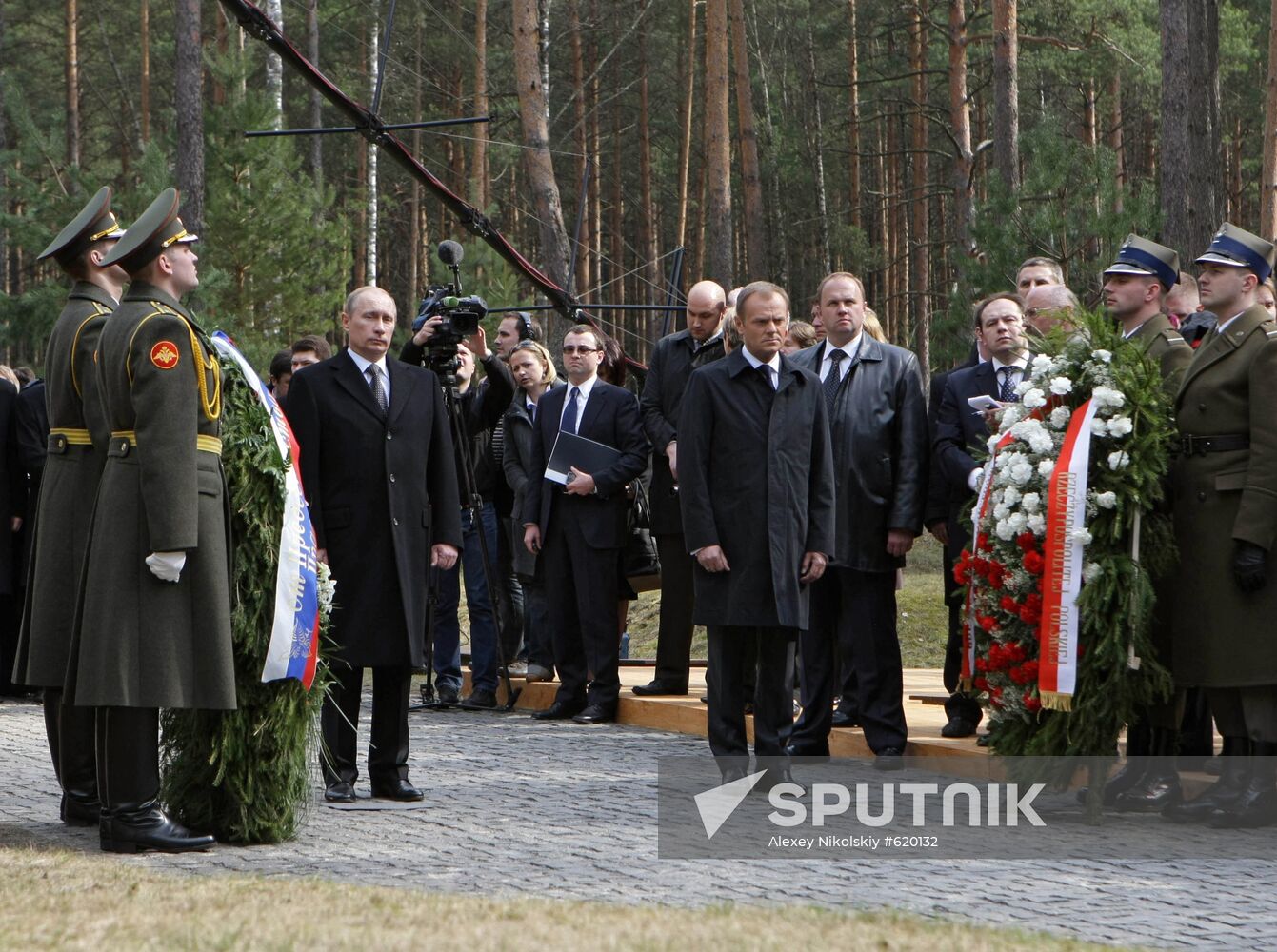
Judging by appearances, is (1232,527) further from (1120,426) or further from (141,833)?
(141,833)

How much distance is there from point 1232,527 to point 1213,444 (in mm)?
343

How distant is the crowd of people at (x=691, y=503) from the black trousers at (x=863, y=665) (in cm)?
1

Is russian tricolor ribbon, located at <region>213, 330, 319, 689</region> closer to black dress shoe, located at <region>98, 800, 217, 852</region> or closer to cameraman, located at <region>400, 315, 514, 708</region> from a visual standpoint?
black dress shoe, located at <region>98, 800, 217, 852</region>

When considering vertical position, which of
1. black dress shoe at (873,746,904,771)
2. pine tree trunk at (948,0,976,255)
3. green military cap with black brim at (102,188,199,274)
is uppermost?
pine tree trunk at (948,0,976,255)

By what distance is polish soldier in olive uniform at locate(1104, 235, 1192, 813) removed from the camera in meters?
6.59

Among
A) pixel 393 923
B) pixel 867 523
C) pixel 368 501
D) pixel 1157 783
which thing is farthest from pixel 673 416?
pixel 393 923

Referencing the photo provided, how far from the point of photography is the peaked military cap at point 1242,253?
6484mm

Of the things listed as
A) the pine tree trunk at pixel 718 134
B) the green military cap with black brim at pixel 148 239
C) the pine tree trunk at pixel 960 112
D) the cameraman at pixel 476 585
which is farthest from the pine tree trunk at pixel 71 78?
the green military cap with black brim at pixel 148 239

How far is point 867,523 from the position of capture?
7.68 meters

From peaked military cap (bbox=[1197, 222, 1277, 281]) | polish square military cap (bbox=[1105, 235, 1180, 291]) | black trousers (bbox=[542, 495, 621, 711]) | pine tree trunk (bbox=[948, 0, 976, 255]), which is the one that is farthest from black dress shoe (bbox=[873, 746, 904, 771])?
pine tree trunk (bbox=[948, 0, 976, 255])

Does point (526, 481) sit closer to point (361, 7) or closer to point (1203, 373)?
point (1203, 373)

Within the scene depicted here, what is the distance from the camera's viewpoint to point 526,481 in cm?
973

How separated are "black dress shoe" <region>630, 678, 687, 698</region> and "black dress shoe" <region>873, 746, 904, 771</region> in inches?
80.2

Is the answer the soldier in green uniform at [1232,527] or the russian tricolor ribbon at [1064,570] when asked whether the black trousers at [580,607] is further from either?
the soldier in green uniform at [1232,527]
